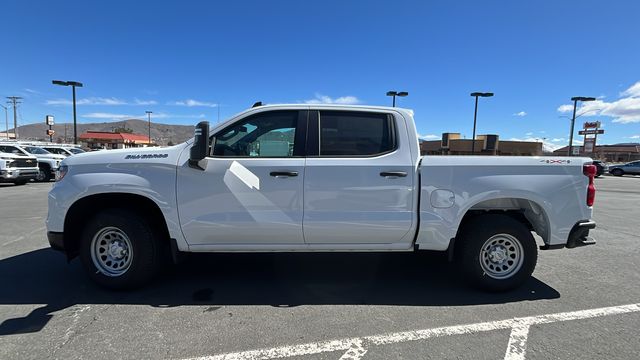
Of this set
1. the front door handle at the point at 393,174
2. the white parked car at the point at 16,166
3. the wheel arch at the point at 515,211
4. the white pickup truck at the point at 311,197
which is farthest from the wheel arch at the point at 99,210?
the white parked car at the point at 16,166

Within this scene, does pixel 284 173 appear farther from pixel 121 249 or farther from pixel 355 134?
pixel 121 249

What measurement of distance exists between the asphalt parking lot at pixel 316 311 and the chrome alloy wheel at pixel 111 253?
26cm

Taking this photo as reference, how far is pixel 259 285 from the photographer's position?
13.1 feet

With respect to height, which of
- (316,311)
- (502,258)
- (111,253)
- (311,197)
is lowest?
(316,311)

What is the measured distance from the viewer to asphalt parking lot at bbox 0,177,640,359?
2.78m

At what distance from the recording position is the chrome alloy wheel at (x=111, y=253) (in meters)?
3.75

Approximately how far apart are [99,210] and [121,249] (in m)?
0.48

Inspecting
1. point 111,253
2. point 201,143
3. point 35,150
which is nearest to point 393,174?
point 201,143

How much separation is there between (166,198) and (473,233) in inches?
125

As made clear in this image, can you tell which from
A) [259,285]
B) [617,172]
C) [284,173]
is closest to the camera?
[284,173]

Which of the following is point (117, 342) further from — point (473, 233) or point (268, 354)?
point (473, 233)

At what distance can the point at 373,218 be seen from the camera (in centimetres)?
359

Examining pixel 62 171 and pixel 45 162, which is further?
pixel 45 162

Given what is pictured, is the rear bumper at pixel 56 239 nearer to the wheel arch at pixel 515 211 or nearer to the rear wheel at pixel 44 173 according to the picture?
the wheel arch at pixel 515 211
